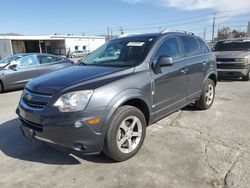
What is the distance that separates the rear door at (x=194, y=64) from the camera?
4.74 m

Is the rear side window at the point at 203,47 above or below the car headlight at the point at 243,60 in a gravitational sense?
above

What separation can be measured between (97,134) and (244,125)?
315 cm

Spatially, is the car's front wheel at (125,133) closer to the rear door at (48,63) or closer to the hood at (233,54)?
the rear door at (48,63)

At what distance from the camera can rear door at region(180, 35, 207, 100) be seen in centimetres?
474

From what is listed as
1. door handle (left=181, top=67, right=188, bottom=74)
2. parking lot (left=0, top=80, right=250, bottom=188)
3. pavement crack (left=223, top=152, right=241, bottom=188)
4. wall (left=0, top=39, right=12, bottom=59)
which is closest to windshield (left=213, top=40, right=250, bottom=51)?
parking lot (left=0, top=80, right=250, bottom=188)

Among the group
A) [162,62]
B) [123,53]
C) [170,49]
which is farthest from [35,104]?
[170,49]

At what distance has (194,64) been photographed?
4.86 metres

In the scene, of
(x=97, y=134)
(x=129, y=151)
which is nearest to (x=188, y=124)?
(x=129, y=151)

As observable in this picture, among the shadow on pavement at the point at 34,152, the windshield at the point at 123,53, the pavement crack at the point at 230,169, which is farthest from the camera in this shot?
the windshield at the point at 123,53

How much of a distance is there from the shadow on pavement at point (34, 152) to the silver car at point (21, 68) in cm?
480

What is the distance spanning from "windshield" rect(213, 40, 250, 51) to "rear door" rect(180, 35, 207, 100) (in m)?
6.11

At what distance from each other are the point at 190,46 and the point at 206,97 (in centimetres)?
135

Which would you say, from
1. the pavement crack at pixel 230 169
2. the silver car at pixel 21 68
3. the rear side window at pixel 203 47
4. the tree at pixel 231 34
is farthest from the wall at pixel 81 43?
the pavement crack at pixel 230 169

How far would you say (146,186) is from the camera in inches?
111
